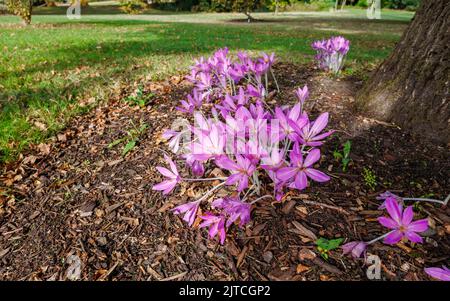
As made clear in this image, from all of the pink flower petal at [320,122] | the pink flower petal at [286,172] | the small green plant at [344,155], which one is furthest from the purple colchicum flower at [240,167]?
the small green plant at [344,155]

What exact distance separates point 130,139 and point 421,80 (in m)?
2.38

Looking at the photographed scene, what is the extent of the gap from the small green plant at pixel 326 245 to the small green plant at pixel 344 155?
618 millimetres

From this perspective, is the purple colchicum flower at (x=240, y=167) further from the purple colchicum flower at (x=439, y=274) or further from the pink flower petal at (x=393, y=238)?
the purple colchicum flower at (x=439, y=274)

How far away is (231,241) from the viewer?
1.75 metres

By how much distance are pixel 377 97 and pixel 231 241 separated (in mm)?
1788

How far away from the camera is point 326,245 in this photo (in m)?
1.61

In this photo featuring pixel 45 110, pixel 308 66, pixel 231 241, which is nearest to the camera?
pixel 231 241

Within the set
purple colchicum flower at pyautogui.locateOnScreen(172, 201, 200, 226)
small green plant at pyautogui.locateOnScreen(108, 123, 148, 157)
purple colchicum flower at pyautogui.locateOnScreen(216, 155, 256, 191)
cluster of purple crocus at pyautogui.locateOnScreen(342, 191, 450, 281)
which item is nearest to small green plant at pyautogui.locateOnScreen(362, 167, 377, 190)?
cluster of purple crocus at pyautogui.locateOnScreen(342, 191, 450, 281)

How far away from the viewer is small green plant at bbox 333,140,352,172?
6.88ft

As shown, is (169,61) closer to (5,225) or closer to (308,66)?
(308,66)

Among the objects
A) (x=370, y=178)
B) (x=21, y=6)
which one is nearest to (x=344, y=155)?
(x=370, y=178)

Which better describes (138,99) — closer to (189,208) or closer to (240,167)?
(189,208)
